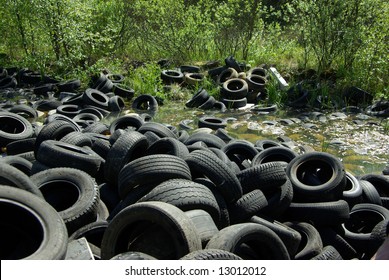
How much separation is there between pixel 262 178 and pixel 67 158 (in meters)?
2.47

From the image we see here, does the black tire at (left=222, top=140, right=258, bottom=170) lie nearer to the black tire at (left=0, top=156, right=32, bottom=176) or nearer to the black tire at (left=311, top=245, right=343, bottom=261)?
the black tire at (left=311, top=245, right=343, bottom=261)

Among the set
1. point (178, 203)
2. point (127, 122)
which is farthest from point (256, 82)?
point (178, 203)

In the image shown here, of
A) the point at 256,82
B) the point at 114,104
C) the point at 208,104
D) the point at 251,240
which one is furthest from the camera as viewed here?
the point at 256,82

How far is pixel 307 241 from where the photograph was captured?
16.3 feet

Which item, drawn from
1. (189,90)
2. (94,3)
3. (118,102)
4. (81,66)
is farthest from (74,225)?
(94,3)

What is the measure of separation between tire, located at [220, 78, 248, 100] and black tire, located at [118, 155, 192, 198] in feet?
25.3

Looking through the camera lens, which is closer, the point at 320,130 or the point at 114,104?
the point at 320,130

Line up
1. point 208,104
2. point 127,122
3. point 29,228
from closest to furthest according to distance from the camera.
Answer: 1. point 29,228
2. point 127,122
3. point 208,104

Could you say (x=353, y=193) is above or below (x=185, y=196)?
below

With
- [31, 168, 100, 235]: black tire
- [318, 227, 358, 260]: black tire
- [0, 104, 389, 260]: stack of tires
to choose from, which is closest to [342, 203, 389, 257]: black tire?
[0, 104, 389, 260]: stack of tires

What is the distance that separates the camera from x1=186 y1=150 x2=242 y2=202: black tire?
502 centimetres

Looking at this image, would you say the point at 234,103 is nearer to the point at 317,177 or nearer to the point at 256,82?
the point at 256,82

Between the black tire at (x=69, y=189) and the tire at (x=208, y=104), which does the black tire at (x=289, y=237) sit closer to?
the black tire at (x=69, y=189)
